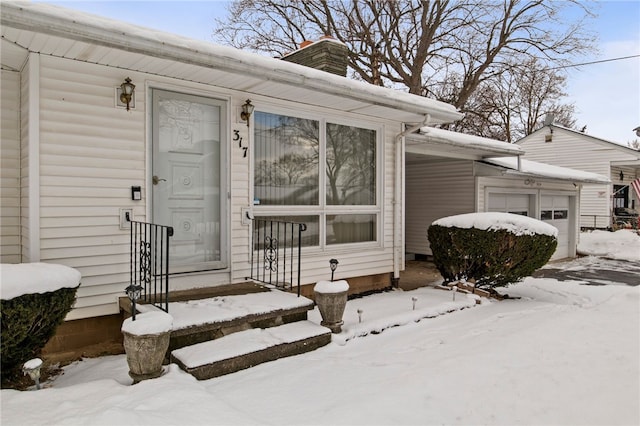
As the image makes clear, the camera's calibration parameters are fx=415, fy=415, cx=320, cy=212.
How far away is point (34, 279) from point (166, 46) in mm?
2155

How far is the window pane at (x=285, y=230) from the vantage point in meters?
5.21

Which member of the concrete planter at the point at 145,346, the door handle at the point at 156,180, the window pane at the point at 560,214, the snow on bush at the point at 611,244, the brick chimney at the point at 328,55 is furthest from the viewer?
the snow on bush at the point at 611,244

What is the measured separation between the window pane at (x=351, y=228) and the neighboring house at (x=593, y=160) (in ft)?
50.8

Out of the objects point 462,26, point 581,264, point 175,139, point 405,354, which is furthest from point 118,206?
point 462,26

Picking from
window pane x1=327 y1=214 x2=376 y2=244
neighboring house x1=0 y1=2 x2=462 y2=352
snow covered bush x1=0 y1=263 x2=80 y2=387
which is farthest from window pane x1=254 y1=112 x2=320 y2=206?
snow covered bush x1=0 y1=263 x2=80 y2=387

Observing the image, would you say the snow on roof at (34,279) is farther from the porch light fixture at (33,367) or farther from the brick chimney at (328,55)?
the brick chimney at (328,55)

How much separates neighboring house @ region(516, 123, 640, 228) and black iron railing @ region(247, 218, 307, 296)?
1703cm

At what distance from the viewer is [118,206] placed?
4.13 meters

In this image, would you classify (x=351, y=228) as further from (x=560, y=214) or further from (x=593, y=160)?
(x=593, y=160)

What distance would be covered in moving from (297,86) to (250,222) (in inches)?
66.2

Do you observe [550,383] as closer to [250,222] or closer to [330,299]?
[330,299]

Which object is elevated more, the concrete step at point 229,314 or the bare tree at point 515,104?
the bare tree at point 515,104

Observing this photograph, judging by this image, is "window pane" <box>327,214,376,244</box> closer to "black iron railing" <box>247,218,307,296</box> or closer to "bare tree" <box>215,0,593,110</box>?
"black iron railing" <box>247,218,307,296</box>

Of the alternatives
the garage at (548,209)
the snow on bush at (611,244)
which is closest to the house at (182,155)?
the garage at (548,209)
